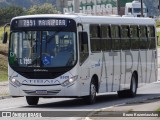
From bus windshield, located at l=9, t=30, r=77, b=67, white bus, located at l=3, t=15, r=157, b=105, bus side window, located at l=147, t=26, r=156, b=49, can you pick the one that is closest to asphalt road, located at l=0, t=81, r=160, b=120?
white bus, located at l=3, t=15, r=157, b=105

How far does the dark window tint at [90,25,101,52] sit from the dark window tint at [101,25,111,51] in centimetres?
38

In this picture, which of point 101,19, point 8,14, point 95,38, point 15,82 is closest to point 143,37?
point 101,19

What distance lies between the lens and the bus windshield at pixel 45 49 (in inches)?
970

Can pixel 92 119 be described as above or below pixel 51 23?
below

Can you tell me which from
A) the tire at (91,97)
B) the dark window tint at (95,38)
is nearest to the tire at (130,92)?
the dark window tint at (95,38)

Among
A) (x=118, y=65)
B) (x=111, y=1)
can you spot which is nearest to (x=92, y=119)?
(x=118, y=65)

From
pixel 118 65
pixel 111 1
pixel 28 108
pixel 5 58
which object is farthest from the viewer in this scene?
pixel 111 1

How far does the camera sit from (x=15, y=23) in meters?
25.6

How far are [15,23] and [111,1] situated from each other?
9031cm

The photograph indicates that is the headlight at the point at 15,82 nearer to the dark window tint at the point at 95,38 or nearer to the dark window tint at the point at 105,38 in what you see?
the dark window tint at the point at 95,38

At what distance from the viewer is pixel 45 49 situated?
24.7 m

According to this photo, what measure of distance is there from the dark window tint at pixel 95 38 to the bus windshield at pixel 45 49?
147 centimetres

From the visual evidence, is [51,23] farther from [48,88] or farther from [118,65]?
[118,65]

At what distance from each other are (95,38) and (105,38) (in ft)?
3.34
